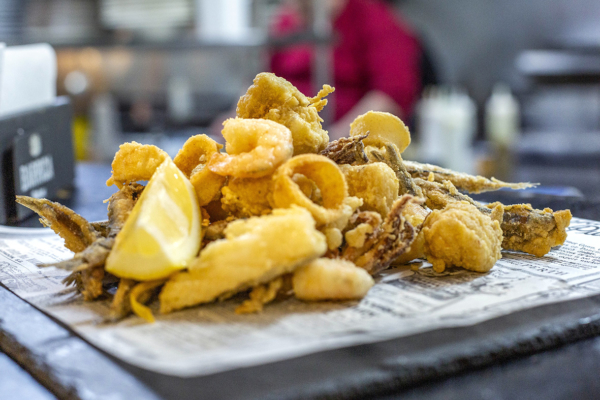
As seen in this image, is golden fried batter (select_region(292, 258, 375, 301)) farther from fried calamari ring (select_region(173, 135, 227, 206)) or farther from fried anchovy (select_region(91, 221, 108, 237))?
fried anchovy (select_region(91, 221, 108, 237))

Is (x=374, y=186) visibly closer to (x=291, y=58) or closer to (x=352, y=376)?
(x=352, y=376)

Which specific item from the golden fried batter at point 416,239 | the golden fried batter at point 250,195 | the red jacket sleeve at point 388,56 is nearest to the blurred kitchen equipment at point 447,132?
the red jacket sleeve at point 388,56

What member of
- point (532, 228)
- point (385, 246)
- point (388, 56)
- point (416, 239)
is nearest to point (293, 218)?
point (385, 246)

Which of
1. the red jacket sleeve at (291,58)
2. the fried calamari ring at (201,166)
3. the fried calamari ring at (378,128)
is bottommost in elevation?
the fried calamari ring at (201,166)

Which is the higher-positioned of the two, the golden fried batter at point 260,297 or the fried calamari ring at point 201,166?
the fried calamari ring at point 201,166

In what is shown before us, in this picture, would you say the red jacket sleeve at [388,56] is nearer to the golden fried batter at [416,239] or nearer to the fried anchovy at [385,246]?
the golden fried batter at [416,239]

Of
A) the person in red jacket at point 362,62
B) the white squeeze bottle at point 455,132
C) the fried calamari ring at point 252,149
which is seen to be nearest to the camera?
the fried calamari ring at point 252,149
